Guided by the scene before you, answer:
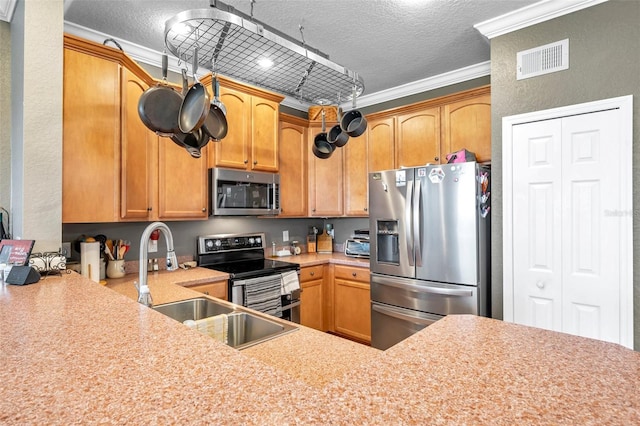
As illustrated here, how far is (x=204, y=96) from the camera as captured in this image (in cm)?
158

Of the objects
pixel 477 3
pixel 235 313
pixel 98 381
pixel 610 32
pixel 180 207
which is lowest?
pixel 235 313

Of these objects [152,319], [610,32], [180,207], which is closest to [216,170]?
[180,207]

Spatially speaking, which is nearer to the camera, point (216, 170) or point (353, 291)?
point (216, 170)

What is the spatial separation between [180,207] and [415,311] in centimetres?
207

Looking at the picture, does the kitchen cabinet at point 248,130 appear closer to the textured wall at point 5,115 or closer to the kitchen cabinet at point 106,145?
the kitchen cabinet at point 106,145

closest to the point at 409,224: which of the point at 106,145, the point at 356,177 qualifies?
the point at 356,177

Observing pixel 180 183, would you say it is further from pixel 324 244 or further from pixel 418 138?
pixel 418 138

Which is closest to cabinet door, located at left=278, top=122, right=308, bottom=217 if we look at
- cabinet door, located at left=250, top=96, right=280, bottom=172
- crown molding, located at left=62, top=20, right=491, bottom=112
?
cabinet door, located at left=250, top=96, right=280, bottom=172

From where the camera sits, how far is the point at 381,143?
3.54m

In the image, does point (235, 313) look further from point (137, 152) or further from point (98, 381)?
point (137, 152)

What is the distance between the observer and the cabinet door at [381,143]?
346 centimetres

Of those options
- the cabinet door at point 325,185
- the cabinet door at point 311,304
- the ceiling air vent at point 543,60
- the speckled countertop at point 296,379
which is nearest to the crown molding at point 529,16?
the ceiling air vent at point 543,60

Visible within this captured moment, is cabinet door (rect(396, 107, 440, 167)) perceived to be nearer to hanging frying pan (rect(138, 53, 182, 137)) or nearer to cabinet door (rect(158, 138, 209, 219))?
cabinet door (rect(158, 138, 209, 219))

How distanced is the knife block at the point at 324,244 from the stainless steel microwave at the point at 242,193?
1.00m
